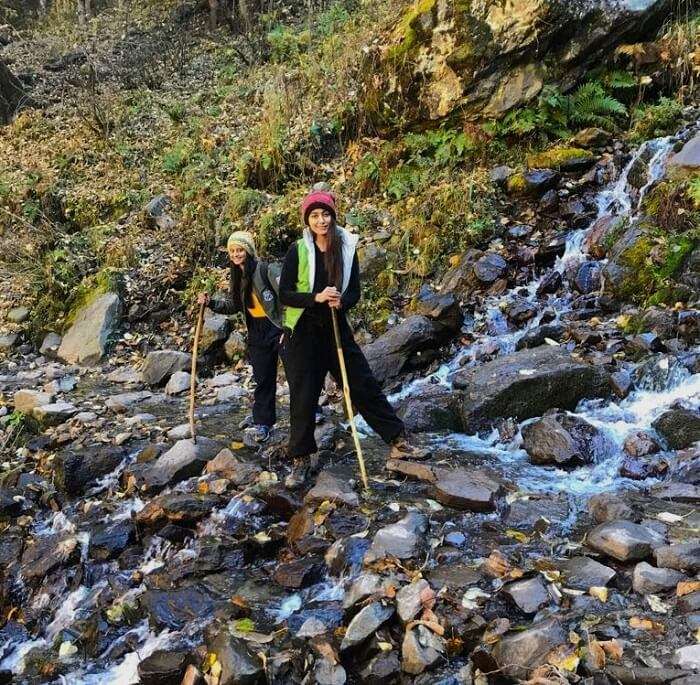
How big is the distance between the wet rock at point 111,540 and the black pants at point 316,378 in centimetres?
152

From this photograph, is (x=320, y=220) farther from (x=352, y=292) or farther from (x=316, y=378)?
(x=316, y=378)

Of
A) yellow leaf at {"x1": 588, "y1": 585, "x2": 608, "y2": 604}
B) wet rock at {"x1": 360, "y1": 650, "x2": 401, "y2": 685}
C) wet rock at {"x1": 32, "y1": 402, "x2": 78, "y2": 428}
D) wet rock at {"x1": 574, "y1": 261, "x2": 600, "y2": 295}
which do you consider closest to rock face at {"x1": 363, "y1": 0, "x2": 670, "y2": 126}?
wet rock at {"x1": 574, "y1": 261, "x2": 600, "y2": 295}

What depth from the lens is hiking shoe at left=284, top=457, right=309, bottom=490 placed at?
5.39m

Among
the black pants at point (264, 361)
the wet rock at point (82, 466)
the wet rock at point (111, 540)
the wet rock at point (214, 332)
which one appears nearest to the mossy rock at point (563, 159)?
the wet rock at point (214, 332)

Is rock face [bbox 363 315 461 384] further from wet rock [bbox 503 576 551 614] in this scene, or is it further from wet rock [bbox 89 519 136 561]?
wet rock [bbox 503 576 551 614]

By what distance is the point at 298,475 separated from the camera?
18.2 feet

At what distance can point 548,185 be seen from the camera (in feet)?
32.0

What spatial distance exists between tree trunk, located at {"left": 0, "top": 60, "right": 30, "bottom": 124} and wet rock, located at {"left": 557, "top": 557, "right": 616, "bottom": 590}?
1791 centimetres

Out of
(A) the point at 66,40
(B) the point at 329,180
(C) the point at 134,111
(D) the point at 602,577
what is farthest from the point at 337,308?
(A) the point at 66,40

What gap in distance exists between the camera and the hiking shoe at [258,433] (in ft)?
21.9

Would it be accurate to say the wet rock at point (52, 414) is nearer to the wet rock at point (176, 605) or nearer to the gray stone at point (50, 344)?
the gray stone at point (50, 344)

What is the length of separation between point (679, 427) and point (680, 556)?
7.09 feet

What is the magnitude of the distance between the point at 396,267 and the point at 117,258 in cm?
556

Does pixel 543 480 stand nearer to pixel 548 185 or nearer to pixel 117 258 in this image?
pixel 548 185
